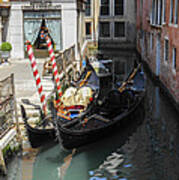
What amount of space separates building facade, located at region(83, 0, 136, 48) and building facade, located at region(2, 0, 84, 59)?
526 inches

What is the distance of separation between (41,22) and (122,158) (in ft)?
32.4

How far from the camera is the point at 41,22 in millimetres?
16156

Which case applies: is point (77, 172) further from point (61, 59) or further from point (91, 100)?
point (61, 59)

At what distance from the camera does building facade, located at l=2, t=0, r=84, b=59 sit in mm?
15766

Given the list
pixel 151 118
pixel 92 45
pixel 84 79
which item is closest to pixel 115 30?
pixel 92 45

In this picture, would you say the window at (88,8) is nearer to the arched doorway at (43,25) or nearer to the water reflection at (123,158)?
the arched doorway at (43,25)

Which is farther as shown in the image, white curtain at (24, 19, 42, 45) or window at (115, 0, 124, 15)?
window at (115, 0, 124, 15)

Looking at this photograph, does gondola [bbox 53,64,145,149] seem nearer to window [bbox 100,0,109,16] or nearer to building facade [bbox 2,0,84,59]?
building facade [bbox 2,0,84,59]

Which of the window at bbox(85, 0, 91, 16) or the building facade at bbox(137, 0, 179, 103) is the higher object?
the window at bbox(85, 0, 91, 16)

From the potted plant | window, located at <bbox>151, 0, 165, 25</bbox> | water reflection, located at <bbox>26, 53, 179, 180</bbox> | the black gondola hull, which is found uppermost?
window, located at <bbox>151, 0, 165, 25</bbox>

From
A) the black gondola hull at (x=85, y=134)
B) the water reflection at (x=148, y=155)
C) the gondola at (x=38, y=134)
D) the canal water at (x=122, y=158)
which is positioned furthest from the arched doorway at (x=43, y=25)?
the gondola at (x=38, y=134)

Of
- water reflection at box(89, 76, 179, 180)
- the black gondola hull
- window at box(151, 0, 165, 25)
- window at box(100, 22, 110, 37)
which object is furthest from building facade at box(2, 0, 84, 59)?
window at box(100, 22, 110, 37)

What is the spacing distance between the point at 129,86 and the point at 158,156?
4.81 m

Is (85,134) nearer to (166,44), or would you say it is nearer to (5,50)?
(166,44)
